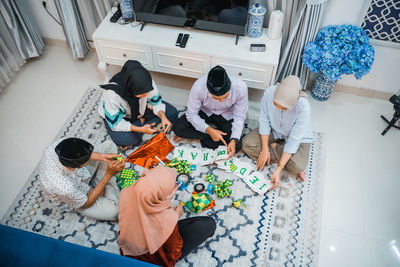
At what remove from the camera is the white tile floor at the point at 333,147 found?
7.37 feet

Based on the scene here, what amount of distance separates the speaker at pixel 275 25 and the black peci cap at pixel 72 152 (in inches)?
68.1

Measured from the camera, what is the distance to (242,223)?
7.57 feet

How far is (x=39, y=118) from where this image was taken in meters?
2.95

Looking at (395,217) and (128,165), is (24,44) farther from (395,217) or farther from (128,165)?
(395,217)

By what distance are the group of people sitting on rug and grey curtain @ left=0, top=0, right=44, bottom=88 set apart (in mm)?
1378

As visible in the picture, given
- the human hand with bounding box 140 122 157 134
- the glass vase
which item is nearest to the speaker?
the glass vase

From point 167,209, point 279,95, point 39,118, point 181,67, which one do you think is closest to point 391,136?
point 279,95

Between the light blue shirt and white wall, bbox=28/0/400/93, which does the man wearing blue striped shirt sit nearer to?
the light blue shirt

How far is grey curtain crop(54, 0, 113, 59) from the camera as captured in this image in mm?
2975

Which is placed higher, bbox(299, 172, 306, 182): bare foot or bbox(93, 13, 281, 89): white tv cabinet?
bbox(93, 13, 281, 89): white tv cabinet

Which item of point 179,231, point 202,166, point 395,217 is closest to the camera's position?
point 179,231

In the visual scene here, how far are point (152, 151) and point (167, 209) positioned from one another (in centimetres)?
95

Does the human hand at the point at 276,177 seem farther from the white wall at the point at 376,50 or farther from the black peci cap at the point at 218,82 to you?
the white wall at the point at 376,50

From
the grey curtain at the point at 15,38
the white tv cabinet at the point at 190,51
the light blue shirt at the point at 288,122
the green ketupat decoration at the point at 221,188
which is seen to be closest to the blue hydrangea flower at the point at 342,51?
the white tv cabinet at the point at 190,51
